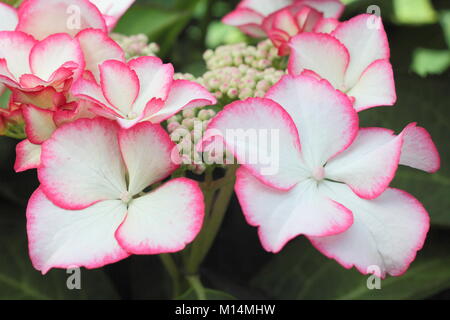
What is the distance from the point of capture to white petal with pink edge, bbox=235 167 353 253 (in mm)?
478

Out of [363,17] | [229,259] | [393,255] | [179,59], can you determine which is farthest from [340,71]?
[179,59]

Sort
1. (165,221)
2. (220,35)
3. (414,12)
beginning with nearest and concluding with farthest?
(165,221) → (414,12) → (220,35)

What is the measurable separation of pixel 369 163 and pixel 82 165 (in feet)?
0.90

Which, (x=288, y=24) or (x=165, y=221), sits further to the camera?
(x=288, y=24)

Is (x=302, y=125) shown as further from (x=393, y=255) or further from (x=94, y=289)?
(x=94, y=289)

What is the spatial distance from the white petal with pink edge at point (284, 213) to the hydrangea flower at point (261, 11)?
32 cm

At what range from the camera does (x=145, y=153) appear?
50 centimetres

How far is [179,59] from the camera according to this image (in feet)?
3.71

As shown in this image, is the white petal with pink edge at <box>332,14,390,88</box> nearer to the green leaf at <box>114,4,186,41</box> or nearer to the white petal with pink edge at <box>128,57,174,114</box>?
the white petal with pink edge at <box>128,57,174,114</box>

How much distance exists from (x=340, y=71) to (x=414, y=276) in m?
0.31

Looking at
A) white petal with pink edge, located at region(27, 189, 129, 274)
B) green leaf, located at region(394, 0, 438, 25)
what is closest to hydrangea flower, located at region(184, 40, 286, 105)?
white petal with pink edge, located at region(27, 189, 129, 274)

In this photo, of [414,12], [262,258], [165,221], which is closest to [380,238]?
[165,221]

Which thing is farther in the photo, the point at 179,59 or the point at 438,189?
the point at 179,59

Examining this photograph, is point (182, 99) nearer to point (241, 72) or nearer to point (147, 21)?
point (241, 72)
